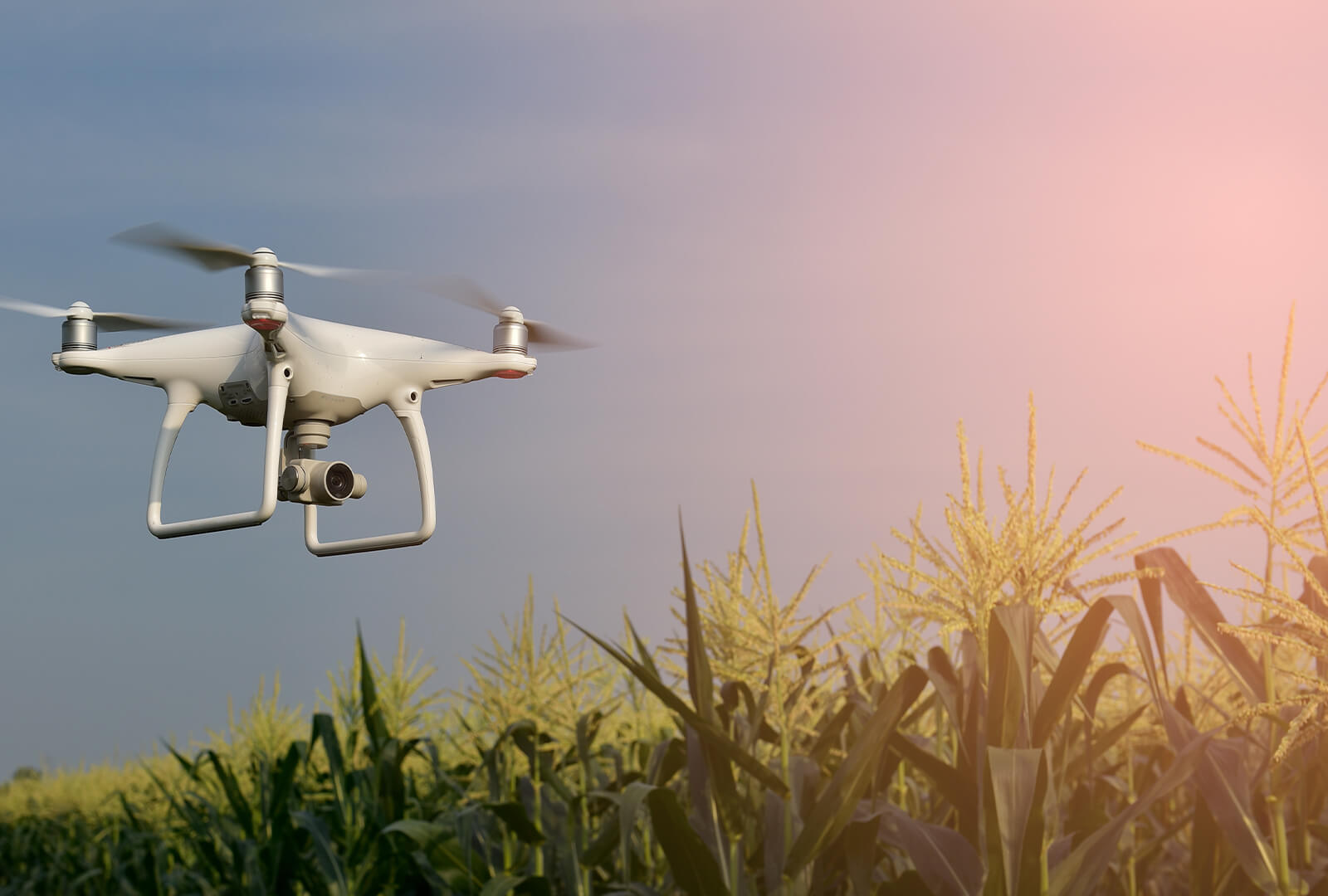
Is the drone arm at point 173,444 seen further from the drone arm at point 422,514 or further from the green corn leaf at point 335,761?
the green corn leaf at point 335,761

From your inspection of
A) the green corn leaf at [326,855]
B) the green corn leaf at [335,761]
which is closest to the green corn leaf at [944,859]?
the green corn leaf at [326,855]

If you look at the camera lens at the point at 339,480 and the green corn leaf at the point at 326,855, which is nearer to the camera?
the camera lens at the point at 339,480

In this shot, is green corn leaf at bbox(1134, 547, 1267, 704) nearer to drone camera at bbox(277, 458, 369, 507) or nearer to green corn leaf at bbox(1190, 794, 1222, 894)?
green corn leaf at bbox(1190, 794, 1222, 894)

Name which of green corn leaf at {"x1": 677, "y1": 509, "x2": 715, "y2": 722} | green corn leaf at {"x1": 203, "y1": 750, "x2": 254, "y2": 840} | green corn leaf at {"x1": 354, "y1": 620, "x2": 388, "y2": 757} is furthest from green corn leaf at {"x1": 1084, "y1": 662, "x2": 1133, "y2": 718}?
green corn leaf at {"x1": 203, "y1": 750, "x2": 254, "y2": 840}

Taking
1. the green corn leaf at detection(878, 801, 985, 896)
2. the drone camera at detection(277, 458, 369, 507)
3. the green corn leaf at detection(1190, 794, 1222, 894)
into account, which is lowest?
the green corn leaf at detection(1190, 794, 1222, 894)

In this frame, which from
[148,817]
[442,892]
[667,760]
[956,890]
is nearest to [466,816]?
[442,892]

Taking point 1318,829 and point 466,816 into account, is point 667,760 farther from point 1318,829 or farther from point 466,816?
point 1318,829

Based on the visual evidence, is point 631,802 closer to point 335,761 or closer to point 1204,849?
point 1204,849
